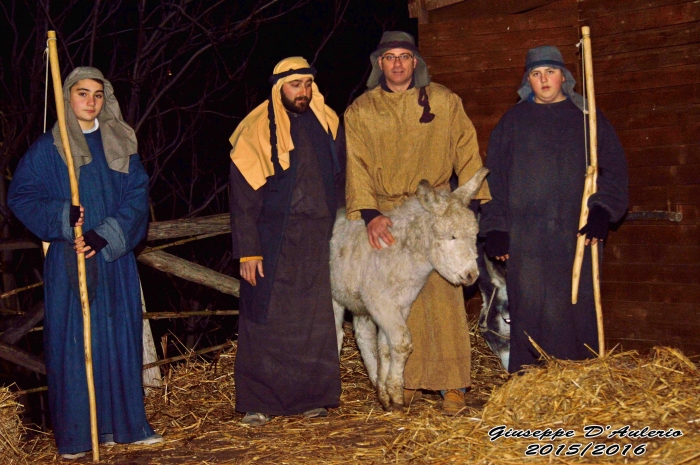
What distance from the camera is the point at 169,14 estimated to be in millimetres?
11141

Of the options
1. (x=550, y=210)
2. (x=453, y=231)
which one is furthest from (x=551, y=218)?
(x=453, y=231)

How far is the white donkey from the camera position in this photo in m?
5.46

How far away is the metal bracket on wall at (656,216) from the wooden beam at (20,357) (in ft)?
16.3

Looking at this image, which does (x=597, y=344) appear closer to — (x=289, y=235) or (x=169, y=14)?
(x=289, y=235)

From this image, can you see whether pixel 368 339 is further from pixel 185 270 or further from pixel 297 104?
pixel 185 270

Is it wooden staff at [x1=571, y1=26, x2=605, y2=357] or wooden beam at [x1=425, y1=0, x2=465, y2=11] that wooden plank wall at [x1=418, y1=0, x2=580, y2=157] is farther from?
wooden staff at [x1=571, y1=26, x2=605, y2=357]

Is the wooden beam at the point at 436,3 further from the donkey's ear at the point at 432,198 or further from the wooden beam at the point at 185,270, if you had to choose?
the wooden beam at the point at 185,270

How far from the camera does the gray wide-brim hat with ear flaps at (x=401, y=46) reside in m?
5.87

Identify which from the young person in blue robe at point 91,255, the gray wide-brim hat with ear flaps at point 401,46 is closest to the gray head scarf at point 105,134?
the young person in blue robe at point 91,255

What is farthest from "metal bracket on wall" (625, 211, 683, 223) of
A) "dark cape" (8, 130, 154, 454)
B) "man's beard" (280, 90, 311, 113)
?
"dark cape" (8, 130, 154, 454)

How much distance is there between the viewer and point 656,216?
6.84m

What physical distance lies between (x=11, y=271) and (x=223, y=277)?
4.97 metres

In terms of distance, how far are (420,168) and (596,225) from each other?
4.24ft

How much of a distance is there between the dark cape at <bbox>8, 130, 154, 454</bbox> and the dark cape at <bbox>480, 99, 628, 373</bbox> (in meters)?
2.48
